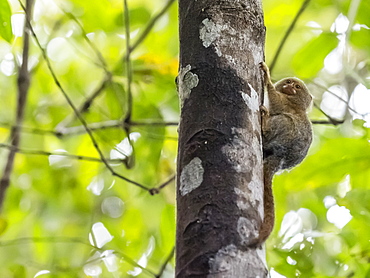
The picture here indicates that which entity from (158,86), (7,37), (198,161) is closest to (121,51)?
(158,86)

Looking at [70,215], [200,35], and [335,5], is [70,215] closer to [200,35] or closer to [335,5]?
[335,5]

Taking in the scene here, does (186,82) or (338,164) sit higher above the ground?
(338,164)

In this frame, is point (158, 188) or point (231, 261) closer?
point (231, 261)

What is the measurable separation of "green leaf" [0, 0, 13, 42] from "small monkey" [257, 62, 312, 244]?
1086 mm

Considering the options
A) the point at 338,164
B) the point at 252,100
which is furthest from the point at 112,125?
the point at 252,100

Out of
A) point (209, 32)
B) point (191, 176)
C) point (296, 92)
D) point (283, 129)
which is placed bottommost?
point (191, 176)

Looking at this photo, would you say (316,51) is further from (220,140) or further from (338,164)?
(220,140)

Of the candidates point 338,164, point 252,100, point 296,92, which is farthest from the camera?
point 296,92

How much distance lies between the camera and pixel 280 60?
447 cm

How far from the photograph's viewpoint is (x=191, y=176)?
1.60 meters

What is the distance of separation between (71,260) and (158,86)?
1.80 metres

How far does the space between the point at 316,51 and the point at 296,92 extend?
53 cm

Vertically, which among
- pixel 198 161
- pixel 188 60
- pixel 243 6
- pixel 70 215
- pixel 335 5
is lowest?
pixel 198 161

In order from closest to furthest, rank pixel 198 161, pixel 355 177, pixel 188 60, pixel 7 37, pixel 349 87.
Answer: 1. pixel 198 161
2. pixel 188 60
3. pixel 7 37
4. pixel 355 177
5. pixel 349 87
